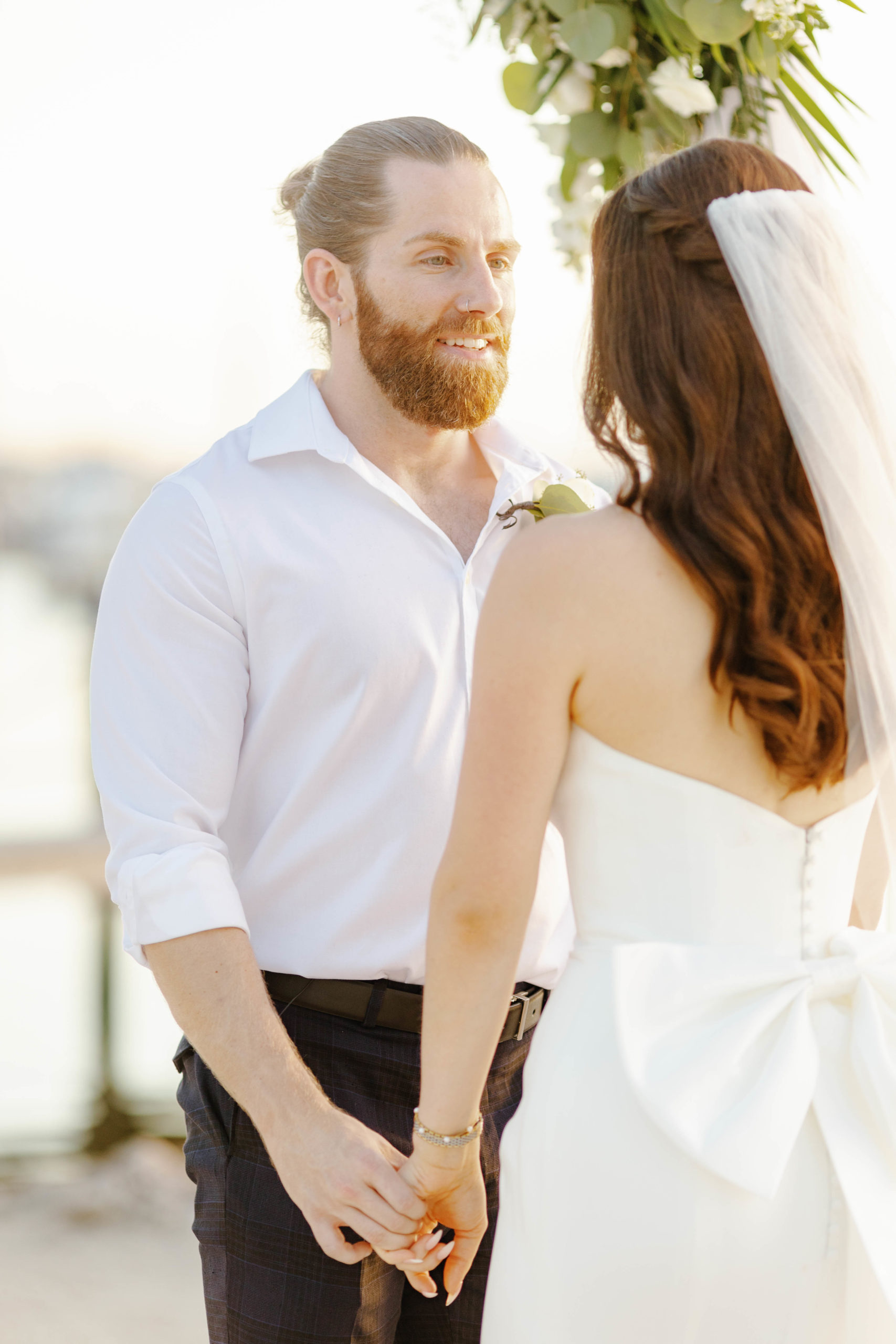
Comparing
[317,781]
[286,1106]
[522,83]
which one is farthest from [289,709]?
[522,83]

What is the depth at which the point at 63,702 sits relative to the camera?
12.2ft

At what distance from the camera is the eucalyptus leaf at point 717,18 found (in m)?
1.38

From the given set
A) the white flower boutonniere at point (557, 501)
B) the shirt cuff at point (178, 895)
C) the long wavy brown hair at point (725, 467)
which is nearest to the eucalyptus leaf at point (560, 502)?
the white flower boutonniere at point (557, 501)

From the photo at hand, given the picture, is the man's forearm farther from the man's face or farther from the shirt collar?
the man's face

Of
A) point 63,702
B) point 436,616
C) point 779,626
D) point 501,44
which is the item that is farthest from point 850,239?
point 63,702

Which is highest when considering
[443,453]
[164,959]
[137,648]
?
[443,453]

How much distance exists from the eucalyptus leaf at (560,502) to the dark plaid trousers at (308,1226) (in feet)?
2.33

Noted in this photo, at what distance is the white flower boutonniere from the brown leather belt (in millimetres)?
627

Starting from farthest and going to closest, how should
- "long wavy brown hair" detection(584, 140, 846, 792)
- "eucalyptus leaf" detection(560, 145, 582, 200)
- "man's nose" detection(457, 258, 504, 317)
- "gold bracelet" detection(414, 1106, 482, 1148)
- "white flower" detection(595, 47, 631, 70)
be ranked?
"man's nose" detection(457, 258, 504, 317), "eucalyptus leaf" detection(560, 145, 582, 200), "white flower" detection(595, 47, 631, 70), "gold bracelet" detection(414, 1106, 482, 1148), "long wavy brown hair" detection(584, 140, 846, 792)

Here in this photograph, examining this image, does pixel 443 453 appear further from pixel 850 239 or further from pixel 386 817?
pixel 850 239

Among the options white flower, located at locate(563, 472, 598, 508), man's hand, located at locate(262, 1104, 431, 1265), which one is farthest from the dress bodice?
white flower, located at locate(563, 472, 598, 508)

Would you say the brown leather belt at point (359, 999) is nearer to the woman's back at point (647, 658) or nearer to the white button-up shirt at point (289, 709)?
the white button-up shirt at point (289, 709)

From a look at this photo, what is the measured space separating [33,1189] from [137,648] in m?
2.74

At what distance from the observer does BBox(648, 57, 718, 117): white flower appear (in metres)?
1.44
